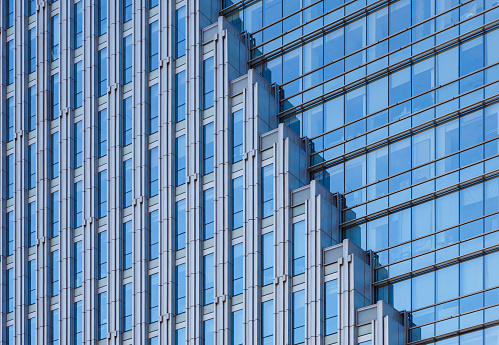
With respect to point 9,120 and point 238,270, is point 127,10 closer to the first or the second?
point 9,120

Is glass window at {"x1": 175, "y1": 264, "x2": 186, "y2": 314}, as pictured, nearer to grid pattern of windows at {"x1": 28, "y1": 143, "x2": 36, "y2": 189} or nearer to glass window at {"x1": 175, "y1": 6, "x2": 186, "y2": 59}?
glass window at {"x1": 175, "y1": 6, "x2": 186, "y2": 59}

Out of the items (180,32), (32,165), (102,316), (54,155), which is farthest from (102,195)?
(180,32)

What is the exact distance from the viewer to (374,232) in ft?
222

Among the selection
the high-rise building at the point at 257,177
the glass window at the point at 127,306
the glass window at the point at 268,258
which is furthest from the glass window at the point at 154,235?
the glass window at the point at 268,258

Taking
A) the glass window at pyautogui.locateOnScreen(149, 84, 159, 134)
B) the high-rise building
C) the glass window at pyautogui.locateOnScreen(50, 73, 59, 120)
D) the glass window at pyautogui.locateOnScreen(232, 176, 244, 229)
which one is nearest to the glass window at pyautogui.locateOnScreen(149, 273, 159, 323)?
the high-rise building

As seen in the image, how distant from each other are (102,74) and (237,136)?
13.0 meters

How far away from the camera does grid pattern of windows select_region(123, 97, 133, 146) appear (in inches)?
3049

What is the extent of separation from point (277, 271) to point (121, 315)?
1154 centimetres

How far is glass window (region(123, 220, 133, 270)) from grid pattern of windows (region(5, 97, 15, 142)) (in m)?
14.1

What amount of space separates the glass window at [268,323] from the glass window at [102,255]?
12.6 meters

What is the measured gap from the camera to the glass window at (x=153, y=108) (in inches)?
2997

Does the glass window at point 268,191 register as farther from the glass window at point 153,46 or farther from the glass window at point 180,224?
the glass window at point 153,46

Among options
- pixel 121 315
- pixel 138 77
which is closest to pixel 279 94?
pixel 138 77

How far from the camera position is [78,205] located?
260 ft
